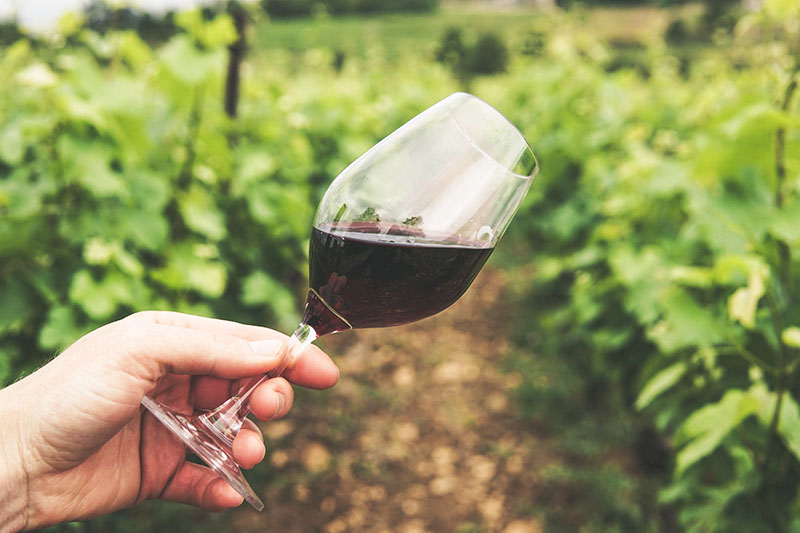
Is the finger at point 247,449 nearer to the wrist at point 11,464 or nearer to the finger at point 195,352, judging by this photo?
the finger at point 195,352

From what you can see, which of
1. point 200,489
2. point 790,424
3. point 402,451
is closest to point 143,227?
point 200,489

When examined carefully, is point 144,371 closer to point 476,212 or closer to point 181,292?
point 476,212

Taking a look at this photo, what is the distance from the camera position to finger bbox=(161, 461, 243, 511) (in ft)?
4.58

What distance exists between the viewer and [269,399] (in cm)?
124

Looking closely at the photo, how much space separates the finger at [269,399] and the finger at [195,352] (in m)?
0.04

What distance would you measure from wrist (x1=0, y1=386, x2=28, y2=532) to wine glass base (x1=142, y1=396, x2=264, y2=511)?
226 millimetres

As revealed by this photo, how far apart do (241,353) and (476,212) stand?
501 mm

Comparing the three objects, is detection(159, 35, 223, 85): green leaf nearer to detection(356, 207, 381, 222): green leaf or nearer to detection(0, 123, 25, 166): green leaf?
detection(0, 123, 25, 166): green leaf

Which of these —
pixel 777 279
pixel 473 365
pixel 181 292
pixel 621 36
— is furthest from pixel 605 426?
pixel 621 36

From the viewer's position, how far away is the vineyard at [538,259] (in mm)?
1928

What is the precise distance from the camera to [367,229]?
1143 millimetres

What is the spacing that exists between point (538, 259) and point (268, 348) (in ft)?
13.4

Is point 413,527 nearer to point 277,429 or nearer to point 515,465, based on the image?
point 515,465

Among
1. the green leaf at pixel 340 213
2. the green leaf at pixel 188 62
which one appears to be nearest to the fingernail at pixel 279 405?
the green leaf at pixel 340 213
